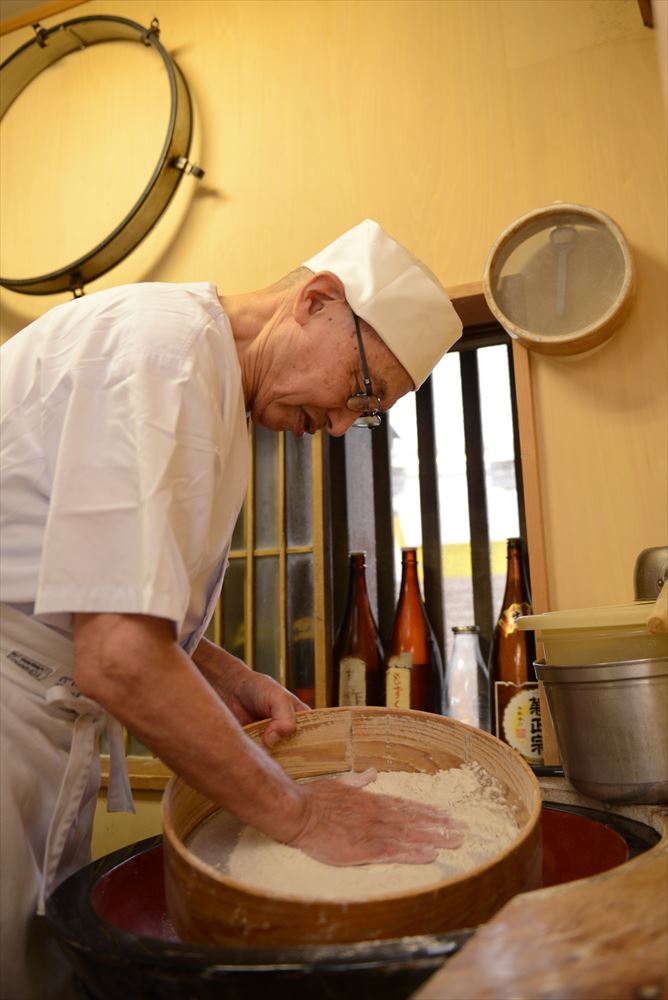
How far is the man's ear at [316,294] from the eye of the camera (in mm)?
1181

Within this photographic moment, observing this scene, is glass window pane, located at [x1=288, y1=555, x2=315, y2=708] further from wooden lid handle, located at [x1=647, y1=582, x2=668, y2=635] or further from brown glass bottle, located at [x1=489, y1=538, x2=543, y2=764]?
wooden lid handle, located at [x1=647, y1=582, x2=668, y2=635]

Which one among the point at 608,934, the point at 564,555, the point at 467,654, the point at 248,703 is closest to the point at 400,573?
the point at 467,654

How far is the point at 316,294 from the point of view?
1.19 m

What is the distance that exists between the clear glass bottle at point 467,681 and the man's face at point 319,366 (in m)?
0.96

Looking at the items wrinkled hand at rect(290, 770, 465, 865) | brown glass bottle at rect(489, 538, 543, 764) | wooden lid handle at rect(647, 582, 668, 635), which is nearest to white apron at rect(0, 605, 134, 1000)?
wrinkled hand at rect(290, 770, 465, 865)

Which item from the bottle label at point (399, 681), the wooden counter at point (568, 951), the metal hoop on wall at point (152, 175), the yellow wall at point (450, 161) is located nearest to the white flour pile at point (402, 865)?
the wooden counter at point (568, 951)

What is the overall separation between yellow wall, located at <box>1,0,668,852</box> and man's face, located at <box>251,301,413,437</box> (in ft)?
2.27

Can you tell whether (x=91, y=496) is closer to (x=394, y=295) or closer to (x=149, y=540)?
(x=149, y=540)

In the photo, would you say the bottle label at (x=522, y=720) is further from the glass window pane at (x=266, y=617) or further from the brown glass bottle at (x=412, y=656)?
the glass window pane at (x=266, y=617)

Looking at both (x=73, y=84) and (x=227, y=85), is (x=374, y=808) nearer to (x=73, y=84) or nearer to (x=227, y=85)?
(x=227, y=85)

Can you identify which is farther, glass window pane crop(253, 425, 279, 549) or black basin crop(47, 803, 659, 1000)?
glass window pane crop(253, 425, 279, 549)

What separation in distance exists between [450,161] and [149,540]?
1.63 metres

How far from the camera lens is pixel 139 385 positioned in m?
0.87

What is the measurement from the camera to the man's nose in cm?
128
